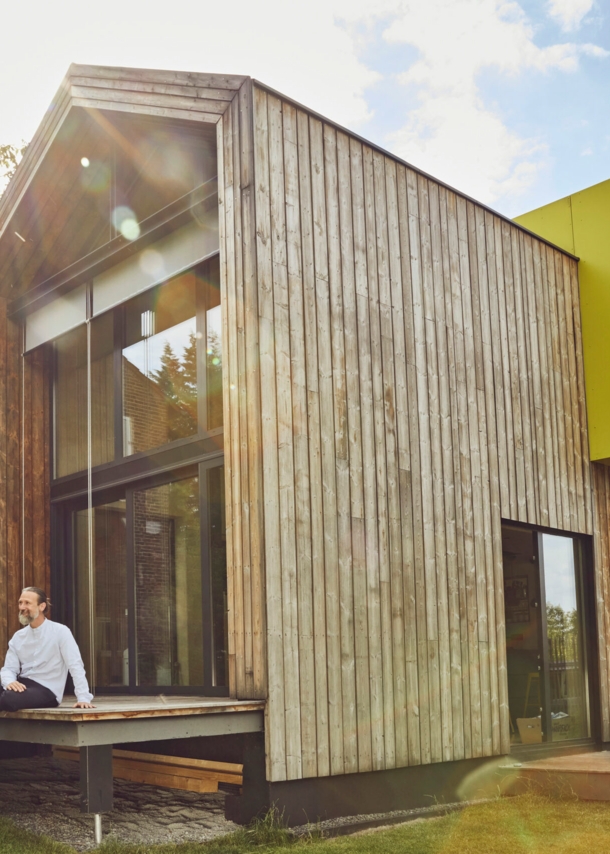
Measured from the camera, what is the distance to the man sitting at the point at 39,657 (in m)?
5.89

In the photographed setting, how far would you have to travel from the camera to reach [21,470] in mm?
9008

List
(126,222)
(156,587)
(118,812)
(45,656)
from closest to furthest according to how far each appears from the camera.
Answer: (45,656) < (118,812) < (156,587) < (126,222)

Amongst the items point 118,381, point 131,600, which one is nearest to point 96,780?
point 131,600

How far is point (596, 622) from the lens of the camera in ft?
29.8

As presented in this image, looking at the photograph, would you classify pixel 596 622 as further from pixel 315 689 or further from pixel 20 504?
pixel 20 504

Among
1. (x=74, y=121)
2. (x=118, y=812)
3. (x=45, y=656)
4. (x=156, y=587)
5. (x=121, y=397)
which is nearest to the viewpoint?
(x=45, y=656)

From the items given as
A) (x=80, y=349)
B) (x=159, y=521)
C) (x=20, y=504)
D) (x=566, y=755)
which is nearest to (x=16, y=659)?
(x=159, y=521)

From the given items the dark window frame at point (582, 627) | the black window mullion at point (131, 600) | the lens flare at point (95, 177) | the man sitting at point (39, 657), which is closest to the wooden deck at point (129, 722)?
the man sitting at point (39, 657)

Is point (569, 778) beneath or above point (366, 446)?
beneath

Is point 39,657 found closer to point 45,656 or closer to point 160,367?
point 45,656

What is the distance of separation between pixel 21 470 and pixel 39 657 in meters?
3.29

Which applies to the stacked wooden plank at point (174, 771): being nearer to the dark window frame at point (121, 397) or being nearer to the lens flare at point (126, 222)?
the dark window frame at point (121, 397)

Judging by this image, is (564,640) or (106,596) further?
(564,640)

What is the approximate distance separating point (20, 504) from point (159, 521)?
1.99 meters
